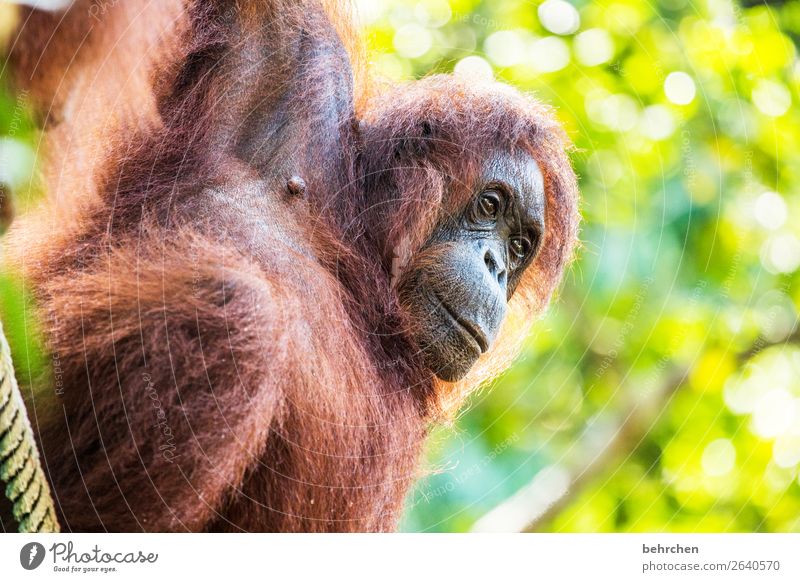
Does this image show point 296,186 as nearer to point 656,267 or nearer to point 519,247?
point 519,247

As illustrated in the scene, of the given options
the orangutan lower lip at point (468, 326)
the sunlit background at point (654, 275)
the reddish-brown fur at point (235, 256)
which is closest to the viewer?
the reddish-brown fur at point (235, 256)

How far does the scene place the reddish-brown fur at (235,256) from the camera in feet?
5.06

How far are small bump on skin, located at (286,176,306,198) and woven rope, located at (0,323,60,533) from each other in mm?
774

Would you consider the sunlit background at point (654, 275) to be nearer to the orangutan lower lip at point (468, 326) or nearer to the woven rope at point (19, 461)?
the orangutan lower lip at point (468, 326)

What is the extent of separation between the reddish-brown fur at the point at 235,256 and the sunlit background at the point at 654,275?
27.0 inches

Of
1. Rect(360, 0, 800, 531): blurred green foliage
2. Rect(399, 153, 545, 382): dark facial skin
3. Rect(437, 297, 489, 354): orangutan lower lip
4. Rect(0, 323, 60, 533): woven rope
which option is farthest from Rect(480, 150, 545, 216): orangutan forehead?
Rect(0, 323, 60, 533): woven rope

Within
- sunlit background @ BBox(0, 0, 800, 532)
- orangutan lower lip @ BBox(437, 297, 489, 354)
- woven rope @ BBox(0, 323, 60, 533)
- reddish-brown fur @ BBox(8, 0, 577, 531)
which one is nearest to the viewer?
woven rope @ BBox(0, 323, 60, 533)

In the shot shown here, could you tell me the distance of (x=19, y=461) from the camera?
1.30 metres

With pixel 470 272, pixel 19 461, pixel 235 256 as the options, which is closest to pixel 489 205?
pixel 470 272

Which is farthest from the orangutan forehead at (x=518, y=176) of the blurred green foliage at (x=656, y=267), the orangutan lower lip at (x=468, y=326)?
the blurred green foliage at (x=656, y=267)
